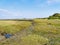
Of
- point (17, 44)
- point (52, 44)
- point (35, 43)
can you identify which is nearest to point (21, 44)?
point (17, 44)

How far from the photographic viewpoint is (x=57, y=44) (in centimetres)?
3778

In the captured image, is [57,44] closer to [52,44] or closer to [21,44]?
[52,44]

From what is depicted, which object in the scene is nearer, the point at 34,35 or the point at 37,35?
the point at 34,35

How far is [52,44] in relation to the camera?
3778 cm

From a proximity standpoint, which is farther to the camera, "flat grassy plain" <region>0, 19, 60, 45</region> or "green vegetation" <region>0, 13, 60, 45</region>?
"green vegetation" <region>0, 13, 60, 45</region>

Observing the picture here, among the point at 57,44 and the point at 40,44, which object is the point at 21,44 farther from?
the point at 57,44

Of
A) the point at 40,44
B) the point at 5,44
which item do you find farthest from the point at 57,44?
the point at 5,44

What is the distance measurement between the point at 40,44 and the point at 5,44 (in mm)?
8242

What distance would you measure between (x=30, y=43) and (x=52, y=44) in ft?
17.5

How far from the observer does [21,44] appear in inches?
1516

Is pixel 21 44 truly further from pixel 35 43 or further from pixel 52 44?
pixel 52 44

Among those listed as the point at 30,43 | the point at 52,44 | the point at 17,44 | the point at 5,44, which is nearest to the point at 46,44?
the point at 52,44

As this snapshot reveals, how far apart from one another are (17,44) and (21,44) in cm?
94

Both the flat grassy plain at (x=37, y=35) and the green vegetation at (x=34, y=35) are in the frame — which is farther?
the green vegetation at (x=34, y=35)
